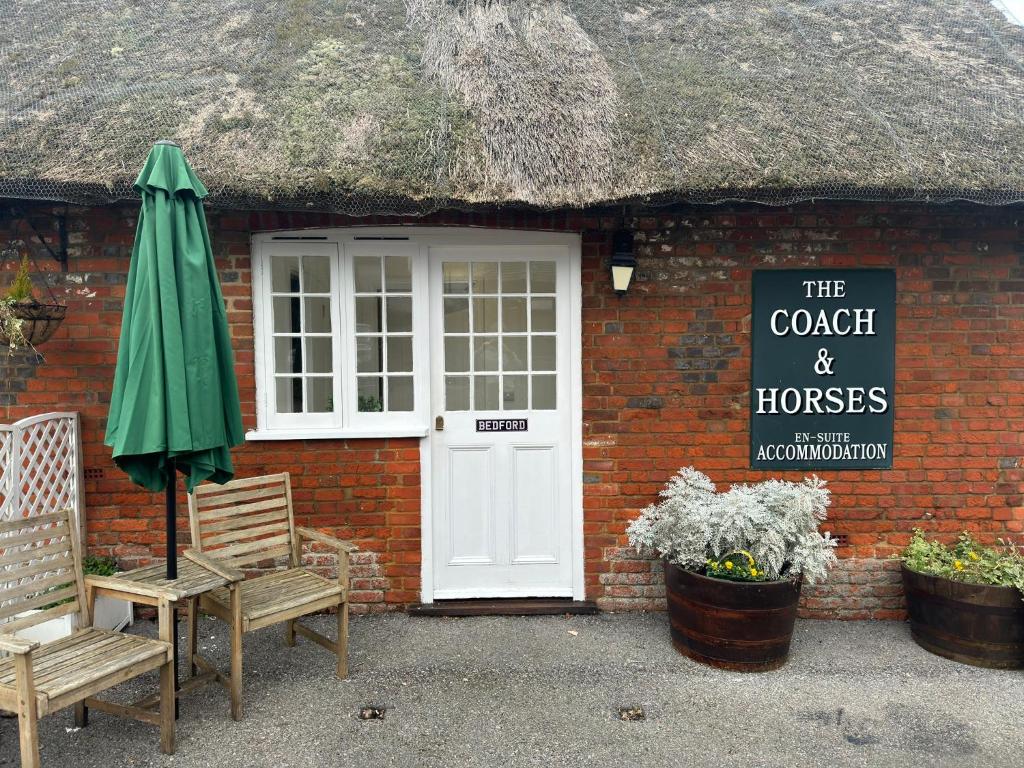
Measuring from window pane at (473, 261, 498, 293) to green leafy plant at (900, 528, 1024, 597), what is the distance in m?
3.13

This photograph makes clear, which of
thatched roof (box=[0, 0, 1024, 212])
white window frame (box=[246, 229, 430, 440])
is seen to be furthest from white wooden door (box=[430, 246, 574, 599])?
thatched roof (box=[0, 0, 1024, 212])

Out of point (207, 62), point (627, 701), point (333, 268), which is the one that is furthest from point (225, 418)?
point (207, 62)

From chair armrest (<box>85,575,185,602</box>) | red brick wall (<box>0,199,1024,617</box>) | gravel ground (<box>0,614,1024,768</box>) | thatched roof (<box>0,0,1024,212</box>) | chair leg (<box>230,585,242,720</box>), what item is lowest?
gravel ground (<box>0,614,1024,768</box>)

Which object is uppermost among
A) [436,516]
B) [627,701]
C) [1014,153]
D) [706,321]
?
[1014,153]

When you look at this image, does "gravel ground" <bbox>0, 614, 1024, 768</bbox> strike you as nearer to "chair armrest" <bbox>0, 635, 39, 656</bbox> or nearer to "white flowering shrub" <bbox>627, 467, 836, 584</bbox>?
"white flowering shrub" <bbox>627, 467, 836, 584</bbox>

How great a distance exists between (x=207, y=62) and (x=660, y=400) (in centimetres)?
386

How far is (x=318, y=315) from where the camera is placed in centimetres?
408

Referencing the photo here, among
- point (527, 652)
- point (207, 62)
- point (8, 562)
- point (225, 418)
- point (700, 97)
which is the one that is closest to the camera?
point (8, 562)

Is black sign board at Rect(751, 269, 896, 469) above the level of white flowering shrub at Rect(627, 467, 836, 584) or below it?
above

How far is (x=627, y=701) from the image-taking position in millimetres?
3150

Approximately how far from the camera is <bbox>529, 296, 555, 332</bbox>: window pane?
13.7 ft

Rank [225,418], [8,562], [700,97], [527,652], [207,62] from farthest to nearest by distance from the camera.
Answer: [207,62], [700,97], [527,652], [225,418], [8,562]

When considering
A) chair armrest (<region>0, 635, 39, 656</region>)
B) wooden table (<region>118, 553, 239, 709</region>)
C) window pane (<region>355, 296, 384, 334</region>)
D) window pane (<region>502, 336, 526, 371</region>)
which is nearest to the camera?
chair armrest (<region>0, 635, 39, 656</region>)

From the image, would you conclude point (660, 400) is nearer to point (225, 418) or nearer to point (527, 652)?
point (527, 652)
